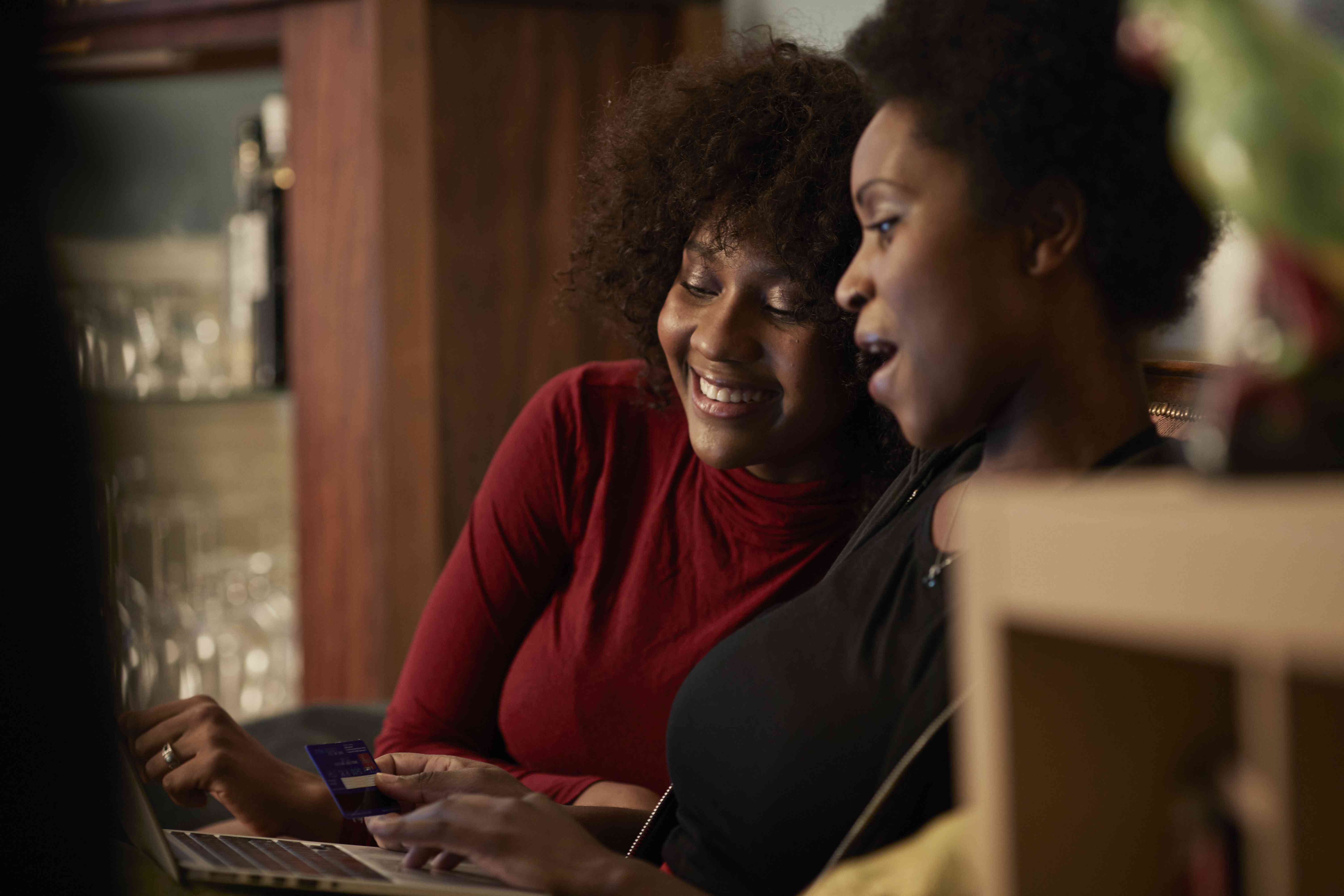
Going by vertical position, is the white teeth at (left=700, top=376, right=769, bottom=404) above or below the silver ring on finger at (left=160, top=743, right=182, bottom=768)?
above

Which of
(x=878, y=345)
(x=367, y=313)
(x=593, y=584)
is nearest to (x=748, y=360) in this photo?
(x=593, y=584)

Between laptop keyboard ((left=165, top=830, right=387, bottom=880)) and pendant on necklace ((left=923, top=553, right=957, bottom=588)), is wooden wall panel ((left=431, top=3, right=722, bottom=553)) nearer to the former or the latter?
laptop keyboard ((left=165, top=830, right=387, bottom=880))

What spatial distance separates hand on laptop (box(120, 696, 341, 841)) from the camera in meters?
1.06

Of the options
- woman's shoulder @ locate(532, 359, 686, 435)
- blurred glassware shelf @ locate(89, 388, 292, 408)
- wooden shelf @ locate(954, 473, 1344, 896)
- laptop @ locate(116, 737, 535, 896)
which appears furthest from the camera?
blurred glassware shelf @ locate(89, 388, 292, 408)

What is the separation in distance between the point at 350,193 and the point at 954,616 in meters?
1.66

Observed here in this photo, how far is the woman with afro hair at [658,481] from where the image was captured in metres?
1.15

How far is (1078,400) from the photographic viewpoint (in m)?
0.77

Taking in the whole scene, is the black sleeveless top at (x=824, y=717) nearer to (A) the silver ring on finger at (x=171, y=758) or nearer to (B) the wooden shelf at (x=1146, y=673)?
(B) the wooden shelf at (x=1146, y=673)

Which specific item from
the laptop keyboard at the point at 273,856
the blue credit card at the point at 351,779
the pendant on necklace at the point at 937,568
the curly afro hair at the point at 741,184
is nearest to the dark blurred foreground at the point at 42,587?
the laptop keyboard at the point at 273,856

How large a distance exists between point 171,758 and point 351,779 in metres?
0.19

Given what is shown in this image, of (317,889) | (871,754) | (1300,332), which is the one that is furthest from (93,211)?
(1300,332)

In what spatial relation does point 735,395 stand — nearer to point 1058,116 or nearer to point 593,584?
point 593,584

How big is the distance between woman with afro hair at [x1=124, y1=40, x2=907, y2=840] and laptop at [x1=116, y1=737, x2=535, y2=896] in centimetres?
15

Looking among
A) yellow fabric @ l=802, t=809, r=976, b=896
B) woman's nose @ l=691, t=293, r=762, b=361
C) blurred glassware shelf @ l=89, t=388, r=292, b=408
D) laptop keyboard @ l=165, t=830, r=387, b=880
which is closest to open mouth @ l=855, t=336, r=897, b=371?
yellow fabric @ l=802, t=809, r=976, b=896
